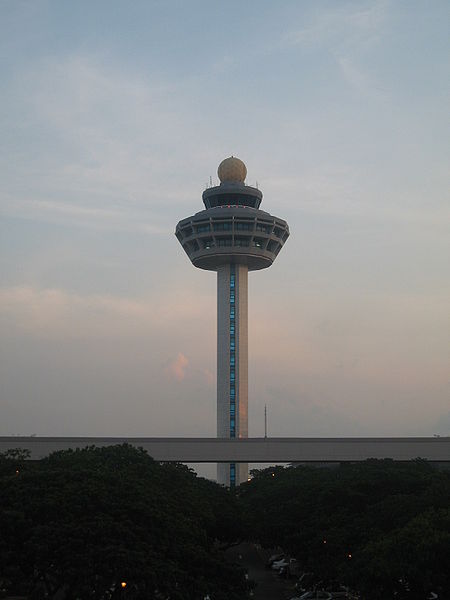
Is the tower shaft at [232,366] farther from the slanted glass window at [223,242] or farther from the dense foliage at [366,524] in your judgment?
the dense foliage at [366,524]

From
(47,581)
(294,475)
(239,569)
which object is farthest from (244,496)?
(47,581)

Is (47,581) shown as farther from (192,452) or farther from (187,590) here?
(192,452)

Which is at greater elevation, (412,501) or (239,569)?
(412,501)

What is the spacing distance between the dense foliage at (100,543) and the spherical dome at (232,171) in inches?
3130

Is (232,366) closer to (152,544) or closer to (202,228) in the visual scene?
(202,228)

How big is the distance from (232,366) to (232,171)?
31.2 m

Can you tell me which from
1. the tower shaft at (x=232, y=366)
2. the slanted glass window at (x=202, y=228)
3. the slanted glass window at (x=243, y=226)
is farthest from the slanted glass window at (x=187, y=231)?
the tower shaft at (x=232, y=366)

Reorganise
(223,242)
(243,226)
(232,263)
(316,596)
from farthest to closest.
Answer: (232,263), (223,242), (243,226), (316,596)

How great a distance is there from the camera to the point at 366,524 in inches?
1729

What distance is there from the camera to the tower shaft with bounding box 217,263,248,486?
105500 millimetres

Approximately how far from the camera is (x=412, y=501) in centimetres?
4416

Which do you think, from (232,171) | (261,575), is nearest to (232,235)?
(232,171)

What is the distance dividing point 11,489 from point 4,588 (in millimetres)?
6294

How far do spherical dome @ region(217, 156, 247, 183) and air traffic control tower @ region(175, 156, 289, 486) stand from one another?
3.16 meters
